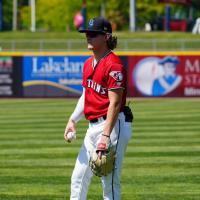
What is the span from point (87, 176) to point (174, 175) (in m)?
3.84

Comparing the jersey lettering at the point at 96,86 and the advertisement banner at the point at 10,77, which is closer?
the jersey lettering at the point at 96,86

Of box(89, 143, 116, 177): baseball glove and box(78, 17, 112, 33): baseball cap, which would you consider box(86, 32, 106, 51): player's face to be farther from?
box(89, 143, 116, 177): baseball glove

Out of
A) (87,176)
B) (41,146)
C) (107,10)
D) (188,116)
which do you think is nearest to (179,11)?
(107,10)

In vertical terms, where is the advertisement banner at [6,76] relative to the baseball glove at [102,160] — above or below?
below

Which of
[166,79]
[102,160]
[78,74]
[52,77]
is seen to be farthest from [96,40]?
[52,77]

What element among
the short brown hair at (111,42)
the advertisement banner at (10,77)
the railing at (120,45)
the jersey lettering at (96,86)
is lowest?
the advertisement banner at (10,77)

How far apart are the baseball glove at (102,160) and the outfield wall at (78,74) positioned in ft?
74.5

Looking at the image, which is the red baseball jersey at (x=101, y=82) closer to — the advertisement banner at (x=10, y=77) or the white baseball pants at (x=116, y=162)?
the white baseball pants at (x=116, y=162)

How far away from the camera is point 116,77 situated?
270 inches

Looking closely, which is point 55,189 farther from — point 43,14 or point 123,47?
point 43,14

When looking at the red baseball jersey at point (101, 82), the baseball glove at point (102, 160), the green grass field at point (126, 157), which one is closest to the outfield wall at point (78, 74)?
the green grass field at point (126, 157)

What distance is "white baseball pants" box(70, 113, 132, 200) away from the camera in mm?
7035

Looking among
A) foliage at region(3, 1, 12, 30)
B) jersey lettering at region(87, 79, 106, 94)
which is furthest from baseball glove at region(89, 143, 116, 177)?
foliage at region(3, 1, 12, 30)

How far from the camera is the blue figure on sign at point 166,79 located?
2955 centimetres
